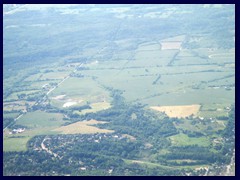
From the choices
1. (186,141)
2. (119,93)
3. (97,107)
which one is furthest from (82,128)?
(119,93)

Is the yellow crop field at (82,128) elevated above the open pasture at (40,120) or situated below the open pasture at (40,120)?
above

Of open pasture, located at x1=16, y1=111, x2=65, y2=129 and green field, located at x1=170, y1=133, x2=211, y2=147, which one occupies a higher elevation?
green field, located at x1=170, y1=133, x2=211, y2=147

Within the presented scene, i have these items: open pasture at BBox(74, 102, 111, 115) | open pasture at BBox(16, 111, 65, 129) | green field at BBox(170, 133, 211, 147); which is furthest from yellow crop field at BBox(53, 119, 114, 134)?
green field at BBox(170, 133, 211, 147)

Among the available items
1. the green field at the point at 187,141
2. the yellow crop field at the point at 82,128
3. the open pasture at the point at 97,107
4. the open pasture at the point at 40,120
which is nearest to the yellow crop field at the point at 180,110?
the open pasture at the point at 97,107

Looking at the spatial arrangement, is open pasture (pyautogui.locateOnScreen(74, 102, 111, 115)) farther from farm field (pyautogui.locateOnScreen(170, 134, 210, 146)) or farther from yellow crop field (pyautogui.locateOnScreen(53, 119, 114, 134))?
farm field (pyautogui.locateOnScreen(170, 134, 210, 146))

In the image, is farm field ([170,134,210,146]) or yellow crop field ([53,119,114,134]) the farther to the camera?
yellow crop field ([53,119,114,134])

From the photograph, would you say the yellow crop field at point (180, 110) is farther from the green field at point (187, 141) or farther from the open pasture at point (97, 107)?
the green field at point (187, 141)
